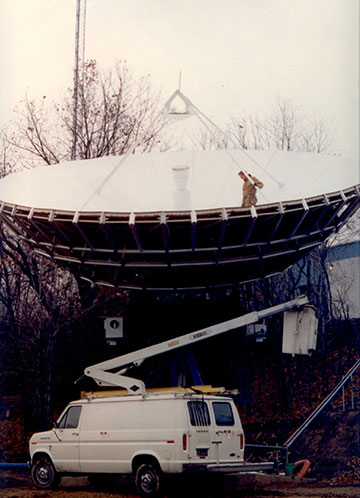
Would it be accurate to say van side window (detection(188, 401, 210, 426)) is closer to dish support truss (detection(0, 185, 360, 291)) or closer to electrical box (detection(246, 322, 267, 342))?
dish support truss (detection(0, 185, 360, 291))

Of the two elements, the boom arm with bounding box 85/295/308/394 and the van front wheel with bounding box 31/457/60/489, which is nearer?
the van front wheel with bounding box 31/457/60/489

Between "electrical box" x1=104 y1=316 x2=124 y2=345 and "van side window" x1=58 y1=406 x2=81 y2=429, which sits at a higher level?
"electrical box" x1=104 y1=316 x2=124 y2=345

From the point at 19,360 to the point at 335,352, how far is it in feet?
40.5

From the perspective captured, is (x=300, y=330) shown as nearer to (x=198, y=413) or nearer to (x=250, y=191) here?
(x=198, y=413)

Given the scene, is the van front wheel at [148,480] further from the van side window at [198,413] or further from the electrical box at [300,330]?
the electrical box at [300,330]

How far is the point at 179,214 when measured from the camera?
18.9 meters

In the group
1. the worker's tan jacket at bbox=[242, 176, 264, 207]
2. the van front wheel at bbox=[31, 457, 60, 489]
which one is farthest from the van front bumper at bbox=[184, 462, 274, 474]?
the worker's tan jacket at bbox=[242, 176, 264, 207]

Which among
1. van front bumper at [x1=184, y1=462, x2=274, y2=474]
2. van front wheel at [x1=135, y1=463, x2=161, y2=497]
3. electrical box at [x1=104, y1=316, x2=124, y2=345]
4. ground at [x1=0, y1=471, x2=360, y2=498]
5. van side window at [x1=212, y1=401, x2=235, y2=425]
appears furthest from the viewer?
electrical box at [x1=104, y1=316, x2=124, y2=345]

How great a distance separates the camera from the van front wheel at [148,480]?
1764cm

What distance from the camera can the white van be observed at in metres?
17.7

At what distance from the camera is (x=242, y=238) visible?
20.1 metres

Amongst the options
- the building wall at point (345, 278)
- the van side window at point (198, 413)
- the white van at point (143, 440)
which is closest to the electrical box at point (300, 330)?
the white van at point (143, 440)

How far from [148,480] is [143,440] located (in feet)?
2.86

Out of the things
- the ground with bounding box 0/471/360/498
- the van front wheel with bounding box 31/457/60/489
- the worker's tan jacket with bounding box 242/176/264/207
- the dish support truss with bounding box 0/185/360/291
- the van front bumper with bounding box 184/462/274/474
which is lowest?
the ground with bounding box 0/471/360/498
